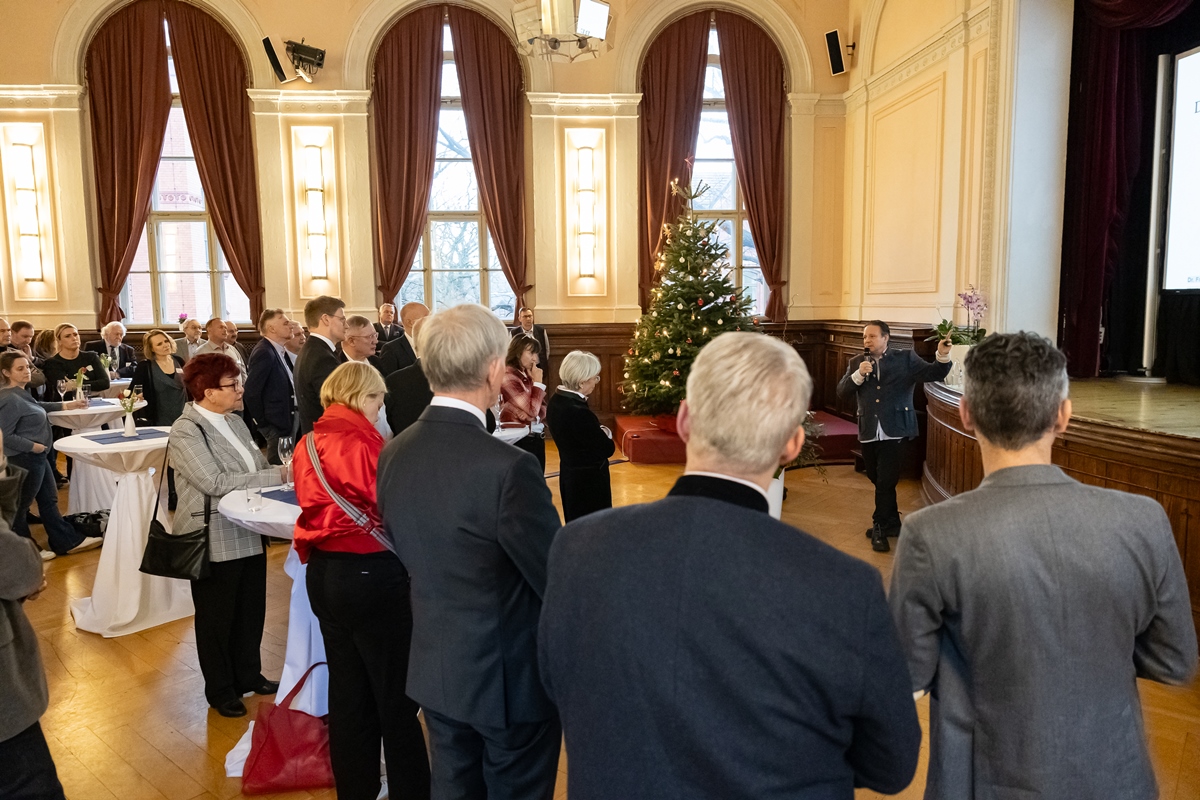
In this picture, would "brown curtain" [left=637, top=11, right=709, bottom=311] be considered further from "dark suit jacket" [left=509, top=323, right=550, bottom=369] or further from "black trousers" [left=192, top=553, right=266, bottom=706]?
"black trousers" [left=192, top=553, right=266, bottom=706]

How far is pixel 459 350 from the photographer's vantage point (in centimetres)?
191

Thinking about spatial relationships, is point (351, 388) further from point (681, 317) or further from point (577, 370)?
point (681, 317)

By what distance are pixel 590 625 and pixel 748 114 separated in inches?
377

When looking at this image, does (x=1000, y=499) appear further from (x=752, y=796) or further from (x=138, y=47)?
(x=138, y=47)

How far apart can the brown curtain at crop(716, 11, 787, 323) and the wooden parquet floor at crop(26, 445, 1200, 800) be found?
223 inches

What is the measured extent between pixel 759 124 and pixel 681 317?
2.98m

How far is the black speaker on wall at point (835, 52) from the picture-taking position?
9523mm

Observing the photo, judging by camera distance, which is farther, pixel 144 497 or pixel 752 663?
pixel 144 497

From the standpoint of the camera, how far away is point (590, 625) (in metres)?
1.20

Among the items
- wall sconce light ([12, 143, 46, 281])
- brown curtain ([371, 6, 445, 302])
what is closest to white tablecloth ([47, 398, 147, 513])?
brown curtain ([371, 6, 445, 302])

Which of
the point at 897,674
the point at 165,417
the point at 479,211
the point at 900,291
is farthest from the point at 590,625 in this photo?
the point at 479,211

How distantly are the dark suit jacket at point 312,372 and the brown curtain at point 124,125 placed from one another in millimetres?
6464

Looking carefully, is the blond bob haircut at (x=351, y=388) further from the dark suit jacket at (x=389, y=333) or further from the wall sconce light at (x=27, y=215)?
the wall sconce light at (x=27, y=215)

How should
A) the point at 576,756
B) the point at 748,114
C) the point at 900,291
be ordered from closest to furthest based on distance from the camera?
the point at 576,756, the point at 900,291, the point at 748,114
